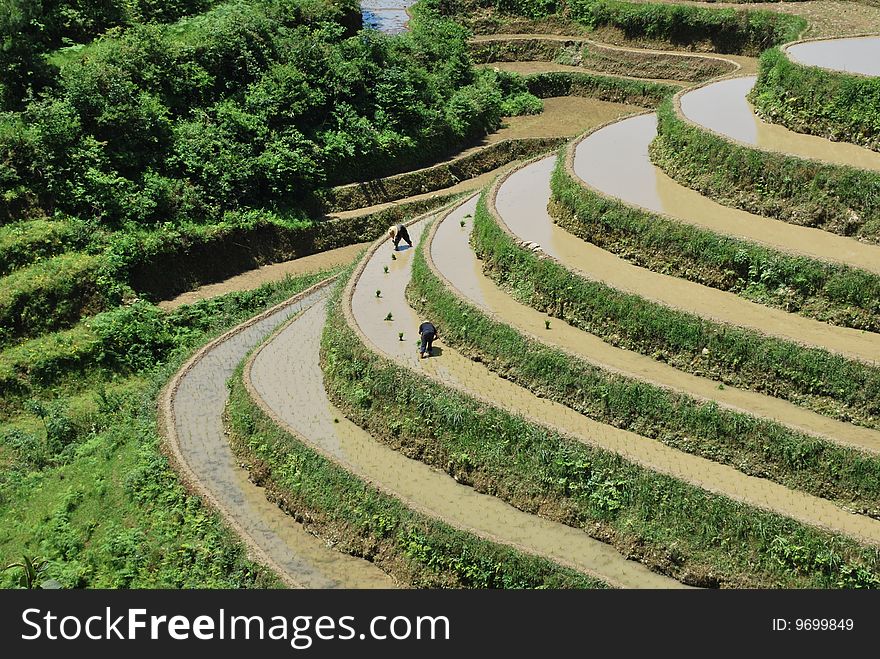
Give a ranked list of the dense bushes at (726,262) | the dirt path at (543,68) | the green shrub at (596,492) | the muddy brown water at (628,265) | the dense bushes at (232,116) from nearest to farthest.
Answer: the green shrub at (596,492) < the muddy brown water at (628,265) < the dense bushes at (726,262) < the dense bushes at (232,116) < the dirt path at (543,68)

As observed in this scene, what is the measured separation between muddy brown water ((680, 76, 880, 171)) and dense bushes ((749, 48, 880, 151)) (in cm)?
25

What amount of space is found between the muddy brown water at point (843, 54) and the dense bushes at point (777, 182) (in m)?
4.05

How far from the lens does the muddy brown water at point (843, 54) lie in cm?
2803

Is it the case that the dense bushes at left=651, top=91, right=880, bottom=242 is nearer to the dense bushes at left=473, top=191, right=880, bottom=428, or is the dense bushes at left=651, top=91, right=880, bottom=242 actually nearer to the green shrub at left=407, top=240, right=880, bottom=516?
the dense bushes at left=473, top=191, right=880, bottom=428

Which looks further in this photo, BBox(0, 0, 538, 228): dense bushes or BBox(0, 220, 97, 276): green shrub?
BBox(0, 0, 538, 228): dense bushes

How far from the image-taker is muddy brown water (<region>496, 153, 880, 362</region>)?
21.0m

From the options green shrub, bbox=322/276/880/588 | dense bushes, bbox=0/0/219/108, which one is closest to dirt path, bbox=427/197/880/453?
green shrub, bbox=322/276/880/588

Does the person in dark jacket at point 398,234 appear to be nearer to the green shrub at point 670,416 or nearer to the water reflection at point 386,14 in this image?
the green shrub at point 670,416

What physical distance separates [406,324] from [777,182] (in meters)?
8.84

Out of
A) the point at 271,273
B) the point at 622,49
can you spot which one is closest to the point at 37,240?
the point at 271,273

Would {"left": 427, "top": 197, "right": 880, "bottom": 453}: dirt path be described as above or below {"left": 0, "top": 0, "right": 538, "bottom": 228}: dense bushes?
below

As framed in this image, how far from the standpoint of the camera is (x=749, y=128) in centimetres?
2775

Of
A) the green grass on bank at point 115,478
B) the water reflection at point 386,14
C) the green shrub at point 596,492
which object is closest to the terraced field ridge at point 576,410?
the green shrub at point 596,492

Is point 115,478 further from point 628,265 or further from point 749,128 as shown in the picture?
point 749,128
